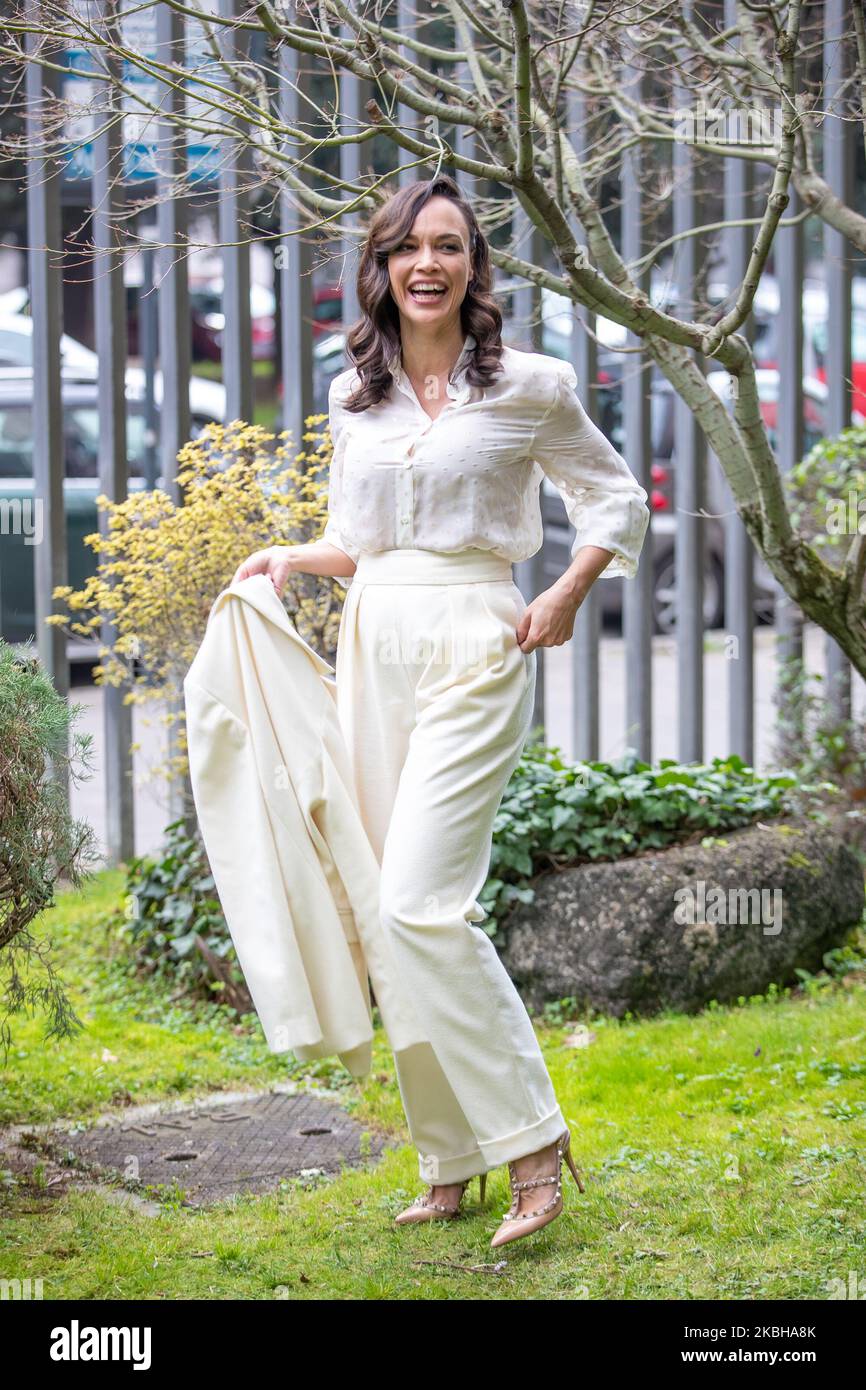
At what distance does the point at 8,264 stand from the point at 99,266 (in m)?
14.7

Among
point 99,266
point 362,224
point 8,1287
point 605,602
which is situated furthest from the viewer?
A: point 605,602

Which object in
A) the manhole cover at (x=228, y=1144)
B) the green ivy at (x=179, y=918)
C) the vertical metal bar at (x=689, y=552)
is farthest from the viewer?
the vertical metal bar at (x=689, y=552)

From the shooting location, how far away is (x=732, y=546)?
7.32 meters

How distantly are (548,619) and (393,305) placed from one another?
78 centimetres

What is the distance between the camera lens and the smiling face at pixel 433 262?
3.41 metres

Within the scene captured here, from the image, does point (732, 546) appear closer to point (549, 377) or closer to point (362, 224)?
point (362, 224)

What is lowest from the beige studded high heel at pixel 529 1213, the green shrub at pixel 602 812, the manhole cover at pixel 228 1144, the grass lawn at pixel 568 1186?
the manhole cover at pixel 228 1144

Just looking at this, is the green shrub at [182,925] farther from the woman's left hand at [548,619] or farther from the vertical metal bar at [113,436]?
the woman's left hand at [548,619]

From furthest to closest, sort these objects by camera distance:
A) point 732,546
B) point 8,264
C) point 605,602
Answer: point 8,264
point 605,602
point 732,546

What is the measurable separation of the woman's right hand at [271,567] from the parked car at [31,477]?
182 inches

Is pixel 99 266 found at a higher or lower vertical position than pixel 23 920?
higher

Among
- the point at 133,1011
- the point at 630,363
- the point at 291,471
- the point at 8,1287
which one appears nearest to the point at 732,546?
the point at 630,363

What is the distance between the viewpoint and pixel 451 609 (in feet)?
11.3

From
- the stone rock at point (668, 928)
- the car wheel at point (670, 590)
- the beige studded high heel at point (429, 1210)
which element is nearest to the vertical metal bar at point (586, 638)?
the stone rock at point (668, 928)
